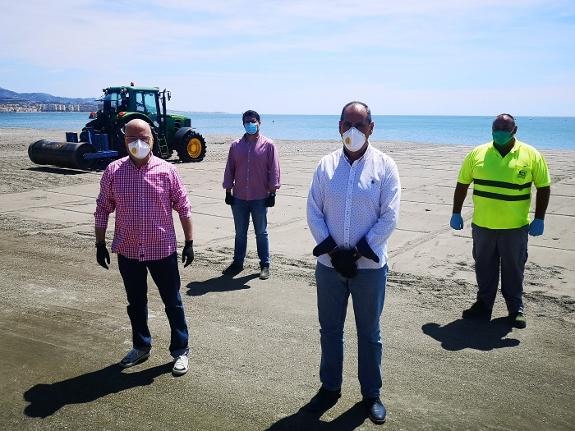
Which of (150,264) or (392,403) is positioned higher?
(150,264)

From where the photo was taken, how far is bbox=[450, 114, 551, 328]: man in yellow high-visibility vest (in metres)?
4.76

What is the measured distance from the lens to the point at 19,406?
3475mm

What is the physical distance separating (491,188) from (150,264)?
3004mm

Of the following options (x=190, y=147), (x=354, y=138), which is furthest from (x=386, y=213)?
(x=190, y=147)

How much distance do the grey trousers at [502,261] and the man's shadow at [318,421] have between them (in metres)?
2.14

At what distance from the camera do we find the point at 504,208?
4.79m

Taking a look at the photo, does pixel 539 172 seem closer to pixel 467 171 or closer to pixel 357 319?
pixel 467 171

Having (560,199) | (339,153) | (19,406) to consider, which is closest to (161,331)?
(19,406)

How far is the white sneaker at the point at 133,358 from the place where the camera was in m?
4.03

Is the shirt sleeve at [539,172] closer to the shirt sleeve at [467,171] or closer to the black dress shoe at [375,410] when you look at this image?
the shirt sleeve at [467,171]

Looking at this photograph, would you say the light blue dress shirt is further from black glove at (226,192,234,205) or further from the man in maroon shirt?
black glove at (226,192,234,205)

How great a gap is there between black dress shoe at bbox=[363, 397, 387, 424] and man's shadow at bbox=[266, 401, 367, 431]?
45 millimetres

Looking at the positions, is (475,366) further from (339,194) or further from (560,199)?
(560,199)

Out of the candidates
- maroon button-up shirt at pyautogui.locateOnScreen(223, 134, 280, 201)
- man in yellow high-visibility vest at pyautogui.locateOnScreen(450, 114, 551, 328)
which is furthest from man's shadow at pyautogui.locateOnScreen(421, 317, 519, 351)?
maroon button-up shirt at pyautogui.locateOnScreen(223, 134, 280, 201)
